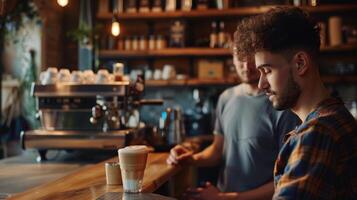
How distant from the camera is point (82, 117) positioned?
2.56m

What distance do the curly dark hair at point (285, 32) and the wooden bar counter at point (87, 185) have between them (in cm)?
72

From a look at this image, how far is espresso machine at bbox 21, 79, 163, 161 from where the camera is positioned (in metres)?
2.45

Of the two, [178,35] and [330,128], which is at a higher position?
[178,35]

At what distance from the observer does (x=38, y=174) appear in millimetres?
2018

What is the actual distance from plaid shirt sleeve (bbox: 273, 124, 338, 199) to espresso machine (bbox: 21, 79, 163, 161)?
146 centimetres

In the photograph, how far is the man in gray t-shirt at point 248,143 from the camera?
Answer: 2100mm

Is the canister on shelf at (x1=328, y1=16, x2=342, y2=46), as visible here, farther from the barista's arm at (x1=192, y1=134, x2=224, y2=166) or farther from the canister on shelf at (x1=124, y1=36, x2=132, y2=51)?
the barista's arm at (x1=192, y1=134, x2=224, y2=166)

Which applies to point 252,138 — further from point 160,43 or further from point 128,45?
point 128,45

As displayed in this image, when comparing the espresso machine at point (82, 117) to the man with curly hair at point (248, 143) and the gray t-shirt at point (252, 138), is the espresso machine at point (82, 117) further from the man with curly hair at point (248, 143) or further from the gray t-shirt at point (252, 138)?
the gray t-shirt at point (252, 138)

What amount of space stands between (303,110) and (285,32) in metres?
0.21

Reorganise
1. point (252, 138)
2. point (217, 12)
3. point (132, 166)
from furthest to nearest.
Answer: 1. point (217, 12)
2. point (252, 138)
3. point (132, 166)

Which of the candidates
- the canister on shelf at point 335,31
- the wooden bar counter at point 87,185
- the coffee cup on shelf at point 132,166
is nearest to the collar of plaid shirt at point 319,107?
the coffee cup on shelf at point 132,166

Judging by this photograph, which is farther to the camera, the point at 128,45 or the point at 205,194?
the point at 128,45

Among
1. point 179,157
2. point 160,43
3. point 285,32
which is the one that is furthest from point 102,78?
point 160,43
